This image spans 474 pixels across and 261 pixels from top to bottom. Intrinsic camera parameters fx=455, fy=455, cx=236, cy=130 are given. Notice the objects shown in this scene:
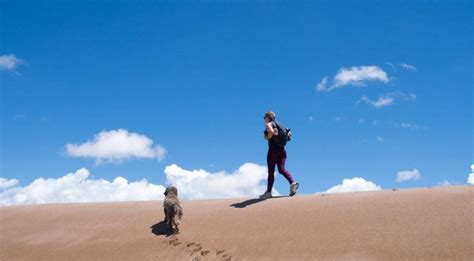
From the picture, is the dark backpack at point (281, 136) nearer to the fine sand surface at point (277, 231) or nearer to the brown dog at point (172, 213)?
the fine sand surface at point (277, 231)

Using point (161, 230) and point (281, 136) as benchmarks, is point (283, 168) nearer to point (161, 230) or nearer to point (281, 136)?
point (281, 136)

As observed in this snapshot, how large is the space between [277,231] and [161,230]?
2.30 m

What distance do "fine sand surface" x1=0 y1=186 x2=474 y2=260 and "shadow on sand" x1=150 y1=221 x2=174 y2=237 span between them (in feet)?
0.16

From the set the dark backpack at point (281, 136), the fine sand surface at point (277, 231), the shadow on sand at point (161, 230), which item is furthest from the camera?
the dark backpack at point (281, 136)

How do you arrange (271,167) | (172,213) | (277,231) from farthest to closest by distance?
(271,167) → (172,213) → (277,231)

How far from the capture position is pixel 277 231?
730cm

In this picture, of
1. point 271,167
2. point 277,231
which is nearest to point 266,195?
point 271,167

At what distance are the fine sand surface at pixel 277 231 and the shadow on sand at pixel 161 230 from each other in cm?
5

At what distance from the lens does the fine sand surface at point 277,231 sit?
6.10m

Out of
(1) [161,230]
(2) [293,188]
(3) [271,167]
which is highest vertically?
(3) [271,167]

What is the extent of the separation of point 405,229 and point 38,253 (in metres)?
6.51

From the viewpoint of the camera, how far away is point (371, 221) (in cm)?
687

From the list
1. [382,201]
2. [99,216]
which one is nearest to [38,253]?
[99,216]

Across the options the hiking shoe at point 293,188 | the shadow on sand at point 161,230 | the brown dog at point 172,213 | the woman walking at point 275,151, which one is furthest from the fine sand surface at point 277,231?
the woman walking at point 275,151
